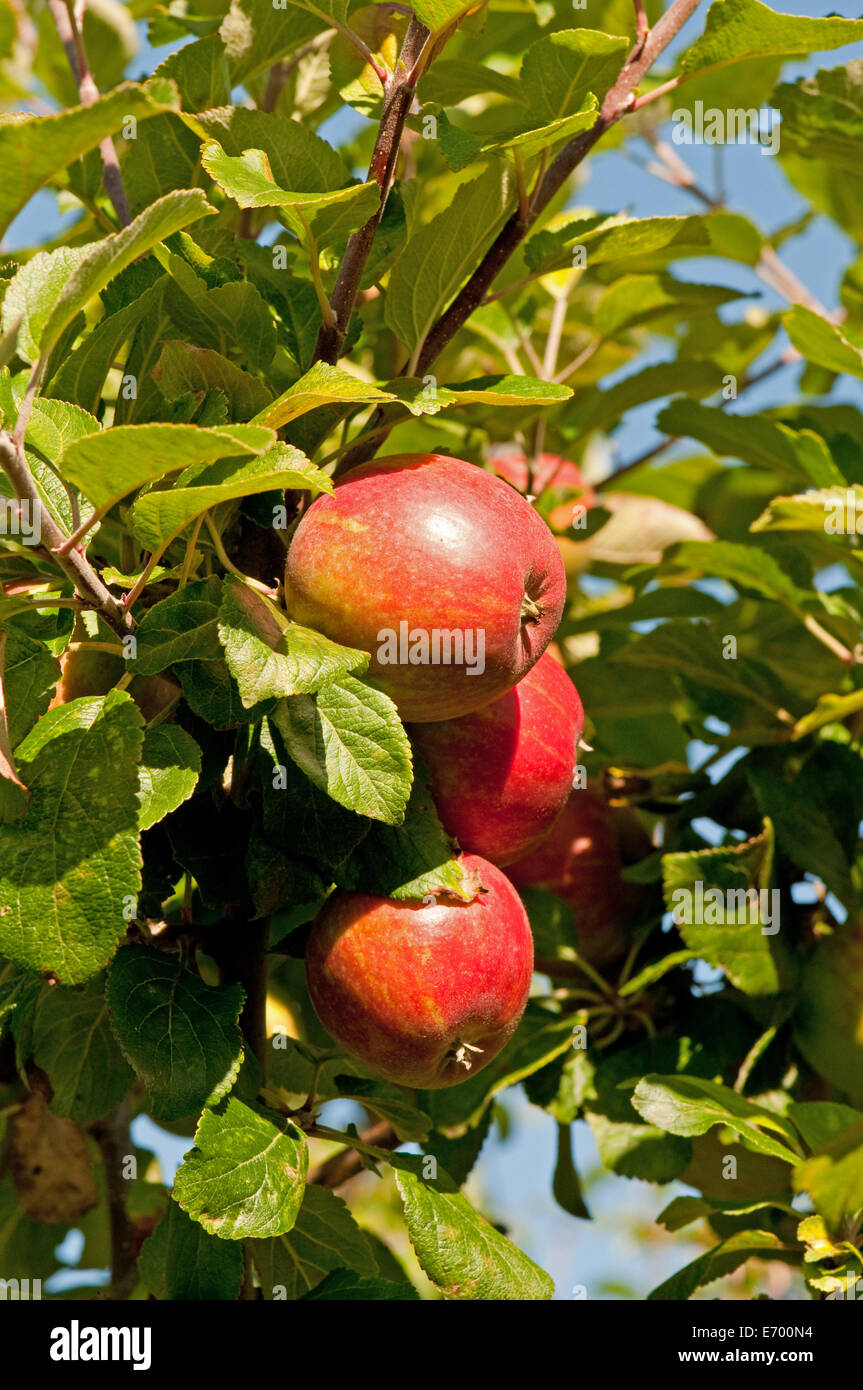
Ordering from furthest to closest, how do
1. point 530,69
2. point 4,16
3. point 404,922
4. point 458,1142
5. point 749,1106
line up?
point 4,16 → point 458,1142 → point 749,1106 → point 530,69 → point 404,922

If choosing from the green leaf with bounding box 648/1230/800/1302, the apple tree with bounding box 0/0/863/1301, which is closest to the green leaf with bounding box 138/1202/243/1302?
the apple tree with bounding box 0/0/863/1301

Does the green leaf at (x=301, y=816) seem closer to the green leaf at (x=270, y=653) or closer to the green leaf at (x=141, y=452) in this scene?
the green leaf at (x=270, y=653)

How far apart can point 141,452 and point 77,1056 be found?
81 centimetres

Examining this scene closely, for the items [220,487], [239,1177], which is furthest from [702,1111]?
[220,487]

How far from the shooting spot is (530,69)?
1.42 m

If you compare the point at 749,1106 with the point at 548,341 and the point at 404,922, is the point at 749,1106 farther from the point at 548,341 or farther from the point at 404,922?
the point at 548,341

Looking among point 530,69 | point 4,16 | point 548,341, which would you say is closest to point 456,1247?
point 530,69

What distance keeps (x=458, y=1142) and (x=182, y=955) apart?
0.62 metres

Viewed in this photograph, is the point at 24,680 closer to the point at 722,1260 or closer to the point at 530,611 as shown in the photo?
the point at 530,611

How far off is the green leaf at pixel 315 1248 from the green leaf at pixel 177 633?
2.20 feet

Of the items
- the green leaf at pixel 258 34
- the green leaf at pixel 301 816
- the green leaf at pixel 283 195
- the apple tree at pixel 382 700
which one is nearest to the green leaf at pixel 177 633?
the apple tree at pixel 382 700

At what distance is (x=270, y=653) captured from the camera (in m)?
1.08

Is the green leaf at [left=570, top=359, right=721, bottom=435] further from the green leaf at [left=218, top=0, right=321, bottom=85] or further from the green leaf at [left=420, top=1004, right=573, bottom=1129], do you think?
the green leaf at [left=420, top=1004, right=573, bottom=1129]

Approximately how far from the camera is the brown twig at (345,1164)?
184cm
